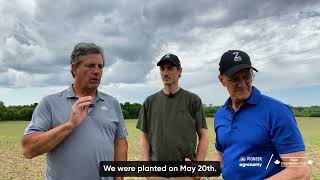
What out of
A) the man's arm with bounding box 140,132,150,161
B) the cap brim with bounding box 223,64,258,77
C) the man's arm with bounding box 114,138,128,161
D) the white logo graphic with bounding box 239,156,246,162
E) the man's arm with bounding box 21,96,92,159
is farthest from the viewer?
the man's arm with bounding box 140,132,150,161

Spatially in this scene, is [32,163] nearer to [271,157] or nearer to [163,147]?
[163,147]

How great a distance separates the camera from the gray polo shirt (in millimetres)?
3773

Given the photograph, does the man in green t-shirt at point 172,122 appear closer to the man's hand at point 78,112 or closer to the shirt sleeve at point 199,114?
the shirt sleeve at point 199,114

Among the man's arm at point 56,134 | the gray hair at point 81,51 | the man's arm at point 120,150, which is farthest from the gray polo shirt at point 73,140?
the gray hair at point 81,51

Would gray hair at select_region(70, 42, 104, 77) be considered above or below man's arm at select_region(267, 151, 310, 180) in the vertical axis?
above

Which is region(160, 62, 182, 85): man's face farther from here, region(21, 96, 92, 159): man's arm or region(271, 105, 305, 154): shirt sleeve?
region(271, 105, 305, 154): shirt sleeve

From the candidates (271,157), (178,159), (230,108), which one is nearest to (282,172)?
(271,157)

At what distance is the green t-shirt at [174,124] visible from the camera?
5.75 metres

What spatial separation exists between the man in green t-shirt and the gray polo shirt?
1.89 metres

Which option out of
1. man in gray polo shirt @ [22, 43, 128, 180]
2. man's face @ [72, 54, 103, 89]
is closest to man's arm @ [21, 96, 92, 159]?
man in gray polo shirt @ [22, 43, 128, 180]

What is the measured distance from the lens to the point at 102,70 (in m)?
4.03

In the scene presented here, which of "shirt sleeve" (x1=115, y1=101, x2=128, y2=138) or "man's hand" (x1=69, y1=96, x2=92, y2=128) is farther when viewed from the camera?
"shirt sleeve" (x1=115, y1=101, x2=128, y2=138)

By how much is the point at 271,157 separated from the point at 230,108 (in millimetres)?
657

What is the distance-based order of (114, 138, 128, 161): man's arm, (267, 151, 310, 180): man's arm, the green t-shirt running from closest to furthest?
(267, 151, 310, 180): man's arm < (114, 138, 128, 161): man's arm < the green t-shirt
